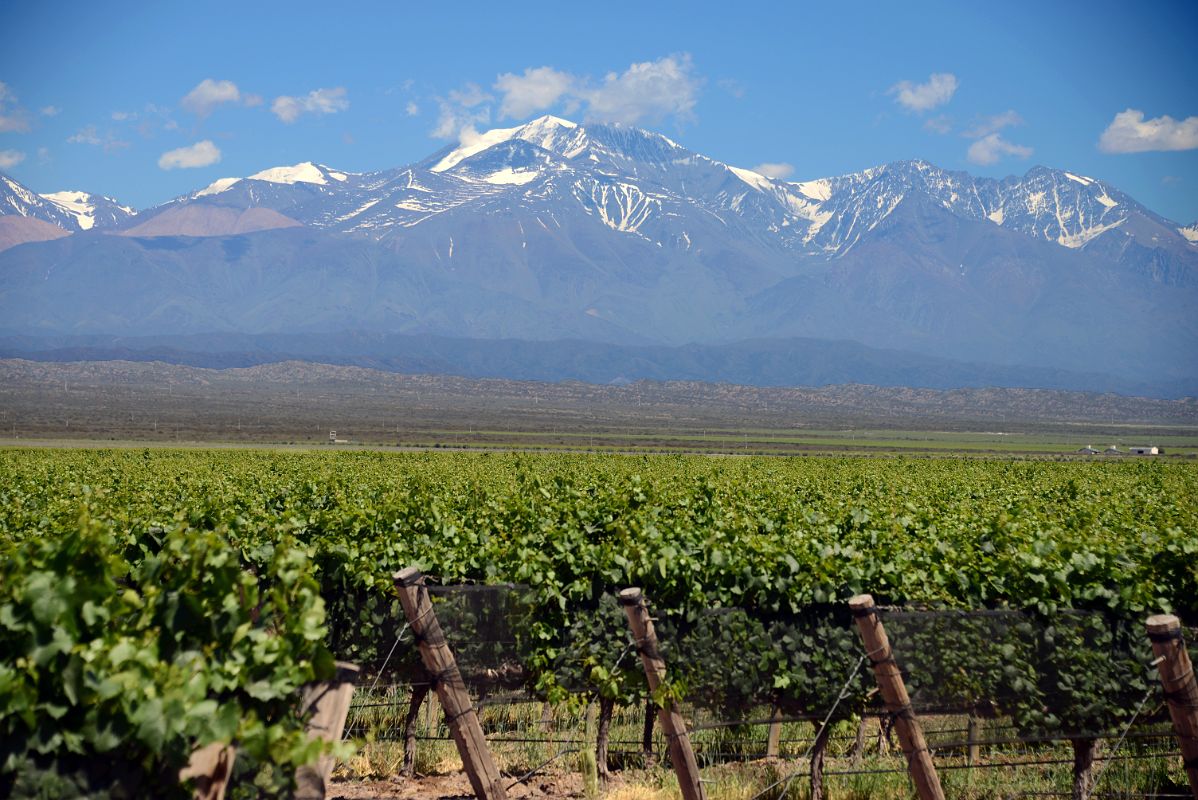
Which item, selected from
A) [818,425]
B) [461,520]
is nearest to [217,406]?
[818,425]

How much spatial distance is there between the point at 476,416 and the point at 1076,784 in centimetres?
17343

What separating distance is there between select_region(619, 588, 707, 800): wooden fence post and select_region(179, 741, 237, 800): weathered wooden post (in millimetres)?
3560

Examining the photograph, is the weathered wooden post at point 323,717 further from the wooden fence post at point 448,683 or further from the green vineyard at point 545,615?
the wooden fence post at point 448,683

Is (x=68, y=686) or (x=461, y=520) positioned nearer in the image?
(x=68, y=686)

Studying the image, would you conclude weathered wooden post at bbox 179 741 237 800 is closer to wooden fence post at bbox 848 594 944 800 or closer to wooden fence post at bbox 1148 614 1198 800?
wooden fence post at bbox 848 594 944 800

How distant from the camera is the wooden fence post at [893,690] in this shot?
7.36 m

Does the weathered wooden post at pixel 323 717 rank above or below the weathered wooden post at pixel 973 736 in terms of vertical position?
above

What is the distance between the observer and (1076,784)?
9031 mm

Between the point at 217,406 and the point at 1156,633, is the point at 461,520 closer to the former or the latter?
the point at 1156,633

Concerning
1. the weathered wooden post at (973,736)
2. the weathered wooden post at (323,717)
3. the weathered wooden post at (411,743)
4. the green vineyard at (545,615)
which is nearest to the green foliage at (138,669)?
the green vineyard at (545,615)

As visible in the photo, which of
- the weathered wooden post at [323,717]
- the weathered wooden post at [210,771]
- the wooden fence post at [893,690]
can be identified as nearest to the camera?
the weathered wooden post at [210,771]

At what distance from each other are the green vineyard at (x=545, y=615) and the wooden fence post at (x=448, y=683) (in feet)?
2.44

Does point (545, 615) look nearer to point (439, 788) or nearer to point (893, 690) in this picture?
point (439, 788)

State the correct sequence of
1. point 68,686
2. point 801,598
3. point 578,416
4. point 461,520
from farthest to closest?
point 578,416, point 461,520, point 801,598, point 68,686
